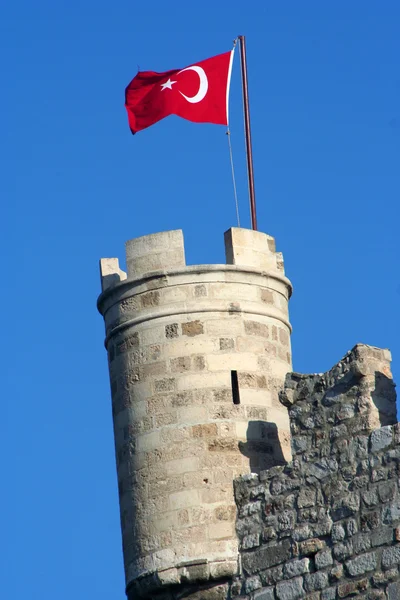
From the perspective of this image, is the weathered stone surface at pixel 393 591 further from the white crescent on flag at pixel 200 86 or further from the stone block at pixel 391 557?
the white crescent on flag at pixel 200 86

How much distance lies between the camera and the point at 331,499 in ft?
64.5

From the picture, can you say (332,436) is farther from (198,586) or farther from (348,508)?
(198,586)

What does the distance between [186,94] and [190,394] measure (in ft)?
14.6

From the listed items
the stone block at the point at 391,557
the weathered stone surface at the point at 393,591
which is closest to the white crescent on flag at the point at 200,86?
the stone block at the point at 391,557

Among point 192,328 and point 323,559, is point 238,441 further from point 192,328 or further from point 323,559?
point 323,559

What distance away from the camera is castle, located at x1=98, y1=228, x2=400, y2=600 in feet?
63.7

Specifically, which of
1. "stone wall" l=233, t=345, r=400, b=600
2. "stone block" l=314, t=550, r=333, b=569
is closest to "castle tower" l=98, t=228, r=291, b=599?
"stone wall" l=233, t=345, r=400, b=600

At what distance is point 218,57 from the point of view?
24.1 meters

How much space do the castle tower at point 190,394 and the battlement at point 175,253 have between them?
1cm

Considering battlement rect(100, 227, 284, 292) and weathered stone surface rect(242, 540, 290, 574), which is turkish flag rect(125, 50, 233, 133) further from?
weathered stone surface rect(242, 540, 290, 574)

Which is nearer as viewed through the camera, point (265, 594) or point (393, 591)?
point (393, 591)

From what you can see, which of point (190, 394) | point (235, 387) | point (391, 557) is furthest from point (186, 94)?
point (391, 557)

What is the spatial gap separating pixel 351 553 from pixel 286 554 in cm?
105

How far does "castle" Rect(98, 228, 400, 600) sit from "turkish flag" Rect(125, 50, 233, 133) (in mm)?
2253
